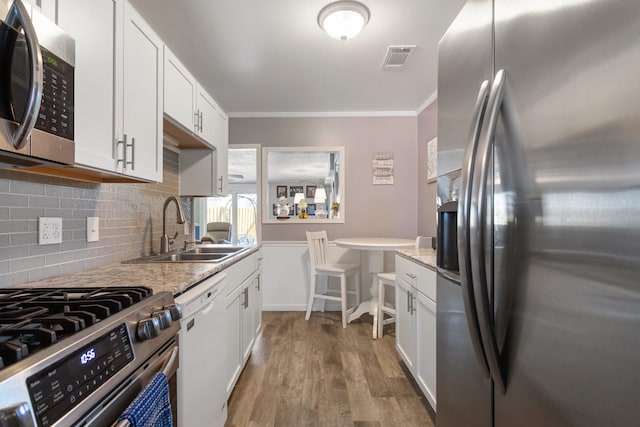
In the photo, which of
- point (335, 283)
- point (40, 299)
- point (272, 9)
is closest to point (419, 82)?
point (272, 9)

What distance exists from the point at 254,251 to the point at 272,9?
5.53ft

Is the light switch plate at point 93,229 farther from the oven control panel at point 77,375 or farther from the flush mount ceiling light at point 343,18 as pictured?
the flush mount ceiling light at point 343,18

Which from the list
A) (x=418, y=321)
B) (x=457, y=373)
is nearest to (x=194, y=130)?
(x=418, y=321)

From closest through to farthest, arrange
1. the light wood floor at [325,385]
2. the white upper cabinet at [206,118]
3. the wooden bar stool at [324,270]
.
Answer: the light wood floor at [325,385], the white upper cabinet at [206,118], the wooden bar stool at [324,270]

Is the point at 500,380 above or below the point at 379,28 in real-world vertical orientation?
below

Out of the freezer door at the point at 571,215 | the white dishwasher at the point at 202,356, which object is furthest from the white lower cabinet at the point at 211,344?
the freezer door at the point at 571,215

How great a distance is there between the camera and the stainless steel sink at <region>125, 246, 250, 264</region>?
1924mm

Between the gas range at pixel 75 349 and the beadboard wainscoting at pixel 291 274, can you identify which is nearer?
the gas range at pixel 75 349

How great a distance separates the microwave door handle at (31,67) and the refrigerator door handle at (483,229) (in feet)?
3.60

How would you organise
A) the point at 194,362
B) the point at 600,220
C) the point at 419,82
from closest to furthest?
1. the point at 600,220
2. the point at 194,362
3. the point at 419,82

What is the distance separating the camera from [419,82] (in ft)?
10.1

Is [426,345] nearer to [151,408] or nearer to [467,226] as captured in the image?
[467,226]

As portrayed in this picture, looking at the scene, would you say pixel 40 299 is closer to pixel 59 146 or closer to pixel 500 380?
pixel 59 146

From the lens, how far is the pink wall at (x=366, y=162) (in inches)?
155
